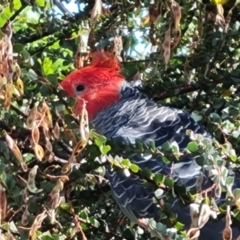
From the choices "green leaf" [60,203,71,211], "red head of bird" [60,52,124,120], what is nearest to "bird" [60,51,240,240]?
"red head of bird" [60,52,124,120]

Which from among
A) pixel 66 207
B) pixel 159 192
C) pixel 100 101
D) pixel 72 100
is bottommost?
pixel 100 101

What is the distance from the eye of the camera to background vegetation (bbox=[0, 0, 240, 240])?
4.64 ft

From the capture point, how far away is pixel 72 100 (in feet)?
4.63

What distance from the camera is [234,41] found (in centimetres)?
207

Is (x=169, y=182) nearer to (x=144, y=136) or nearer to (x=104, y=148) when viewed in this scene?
(x=104, y=148)

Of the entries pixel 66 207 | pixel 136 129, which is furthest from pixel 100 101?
pixel 66 207

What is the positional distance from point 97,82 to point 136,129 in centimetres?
32

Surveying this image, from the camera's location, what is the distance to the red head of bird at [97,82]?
226 centimetres

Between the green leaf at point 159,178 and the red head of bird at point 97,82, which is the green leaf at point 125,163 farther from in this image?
the red head of bird at point 97,82

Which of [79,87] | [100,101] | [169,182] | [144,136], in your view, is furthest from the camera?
[100,101]

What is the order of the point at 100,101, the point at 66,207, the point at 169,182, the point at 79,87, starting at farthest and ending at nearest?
the point at 100,101
the point at 79,87
the point at 66,207
the point at 169,182

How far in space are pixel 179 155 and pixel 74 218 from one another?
0.30 metres

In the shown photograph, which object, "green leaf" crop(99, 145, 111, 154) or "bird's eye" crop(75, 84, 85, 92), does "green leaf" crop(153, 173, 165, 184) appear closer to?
"green leaf" crop(99, 145, 111, 154)

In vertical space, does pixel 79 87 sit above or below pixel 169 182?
Result: below
